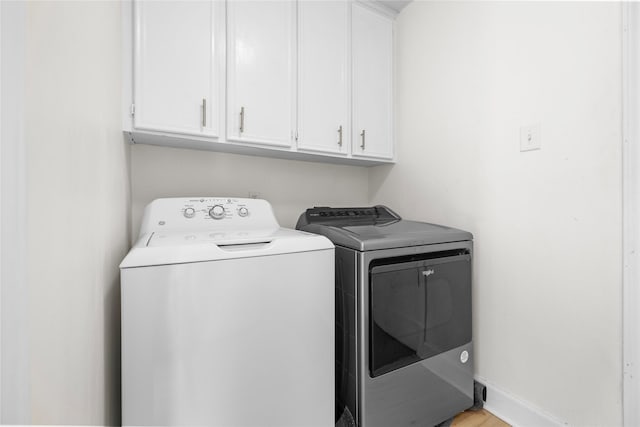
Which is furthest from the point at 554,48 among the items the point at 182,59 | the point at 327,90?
the point at 182,59

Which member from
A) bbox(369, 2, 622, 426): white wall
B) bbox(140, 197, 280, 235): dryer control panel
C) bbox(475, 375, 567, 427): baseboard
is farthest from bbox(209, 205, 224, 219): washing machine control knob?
bbox(475, 375, 567, 427): baseboard

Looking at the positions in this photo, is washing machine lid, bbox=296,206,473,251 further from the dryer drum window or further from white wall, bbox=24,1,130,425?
white wall, bbox=24,1,130,425

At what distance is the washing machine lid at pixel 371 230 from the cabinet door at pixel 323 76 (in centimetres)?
40

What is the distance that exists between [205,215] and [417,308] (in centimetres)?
104

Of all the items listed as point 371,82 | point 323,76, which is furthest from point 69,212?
point 371,82

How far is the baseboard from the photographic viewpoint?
1123 mm

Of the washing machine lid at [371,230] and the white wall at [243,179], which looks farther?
the white wall at [243,179]

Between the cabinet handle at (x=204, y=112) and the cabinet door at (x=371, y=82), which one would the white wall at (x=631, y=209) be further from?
the cabinet handle at (x=204, y=112)

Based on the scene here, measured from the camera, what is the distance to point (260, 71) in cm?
139

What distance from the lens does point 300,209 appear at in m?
1.87

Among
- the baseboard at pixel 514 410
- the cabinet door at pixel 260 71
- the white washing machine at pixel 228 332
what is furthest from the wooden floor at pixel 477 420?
the cabinet door at pixel 260 71

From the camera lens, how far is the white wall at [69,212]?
1.25 ft

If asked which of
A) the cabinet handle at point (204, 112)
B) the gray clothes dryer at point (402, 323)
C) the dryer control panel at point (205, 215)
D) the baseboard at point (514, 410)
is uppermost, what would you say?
the cabinet handle at point (204, 112)

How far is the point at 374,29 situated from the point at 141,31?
1300mm
